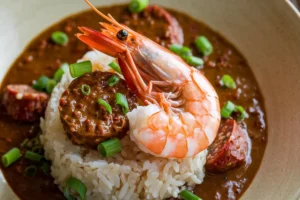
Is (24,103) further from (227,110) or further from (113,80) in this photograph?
(227,110)

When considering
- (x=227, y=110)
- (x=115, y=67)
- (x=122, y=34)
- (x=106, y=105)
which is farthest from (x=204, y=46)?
(x=106, y=105)

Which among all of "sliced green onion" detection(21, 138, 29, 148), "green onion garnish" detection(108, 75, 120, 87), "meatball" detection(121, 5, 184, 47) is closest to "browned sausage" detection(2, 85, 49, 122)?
"sliced green onion" detection(21, 138, 29, 148)

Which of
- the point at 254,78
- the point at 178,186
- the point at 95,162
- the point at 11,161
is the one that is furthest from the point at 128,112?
the point at 254,78

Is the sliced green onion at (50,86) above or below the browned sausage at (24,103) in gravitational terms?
above

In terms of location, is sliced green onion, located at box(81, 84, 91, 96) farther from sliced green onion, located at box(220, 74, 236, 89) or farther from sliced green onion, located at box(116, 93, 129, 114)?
sliced green onion, located at box(220, 74, 236, 89)

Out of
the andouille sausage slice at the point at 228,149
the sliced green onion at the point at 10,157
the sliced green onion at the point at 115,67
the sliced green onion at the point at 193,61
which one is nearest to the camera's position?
the andouille sausage slice at the point at 228,149

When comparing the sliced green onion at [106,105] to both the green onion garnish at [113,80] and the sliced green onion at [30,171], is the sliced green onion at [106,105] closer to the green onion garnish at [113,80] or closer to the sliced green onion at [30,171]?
the green onion garnish at [113,80]

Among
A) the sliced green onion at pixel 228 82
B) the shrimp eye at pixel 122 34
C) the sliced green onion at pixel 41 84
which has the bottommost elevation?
the sliced green onion at pixel 41 84

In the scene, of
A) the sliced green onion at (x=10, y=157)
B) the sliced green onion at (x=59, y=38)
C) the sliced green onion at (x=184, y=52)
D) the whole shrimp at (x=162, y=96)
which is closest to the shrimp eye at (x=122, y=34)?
the whole shrimp at (x=162, y=96)
